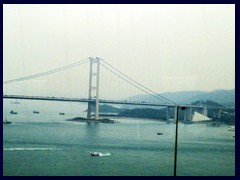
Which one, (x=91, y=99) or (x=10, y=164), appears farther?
(x=91, y=99)

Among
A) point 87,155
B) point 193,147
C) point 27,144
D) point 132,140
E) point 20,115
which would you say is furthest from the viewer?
point 20,115

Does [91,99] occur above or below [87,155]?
above

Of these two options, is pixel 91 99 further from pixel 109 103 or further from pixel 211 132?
pixel 211 132

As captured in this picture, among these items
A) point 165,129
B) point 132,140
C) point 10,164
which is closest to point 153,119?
point 165,129

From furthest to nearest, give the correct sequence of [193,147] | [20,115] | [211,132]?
[20,115], [211,132], [193,147]

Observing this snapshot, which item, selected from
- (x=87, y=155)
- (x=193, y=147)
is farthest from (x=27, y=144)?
(x=193, y=147)

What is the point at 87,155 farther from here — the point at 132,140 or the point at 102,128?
the point at 102,128
